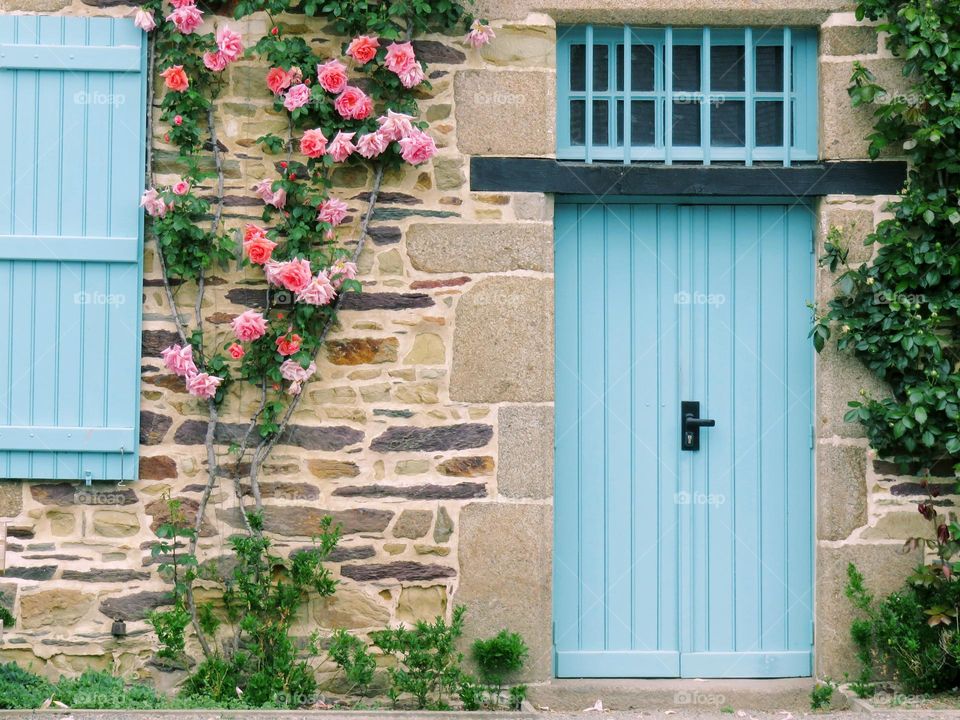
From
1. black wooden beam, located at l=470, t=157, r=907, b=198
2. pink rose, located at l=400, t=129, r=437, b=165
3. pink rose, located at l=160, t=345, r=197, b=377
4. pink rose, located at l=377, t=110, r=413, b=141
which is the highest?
pink rose, located at l=377, t=110, r=413, b=141

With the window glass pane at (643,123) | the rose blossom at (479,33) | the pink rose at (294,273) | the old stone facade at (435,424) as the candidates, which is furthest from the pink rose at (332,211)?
the window glass pane at (643,123)

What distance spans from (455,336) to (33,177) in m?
2.05

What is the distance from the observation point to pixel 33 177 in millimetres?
5086

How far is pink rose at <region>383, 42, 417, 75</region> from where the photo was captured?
197 inches

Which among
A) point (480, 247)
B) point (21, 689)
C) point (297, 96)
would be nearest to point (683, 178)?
point (480, 247)

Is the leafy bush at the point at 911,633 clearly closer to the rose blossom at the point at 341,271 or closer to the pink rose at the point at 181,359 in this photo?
the rose blossom at the point at 341,271

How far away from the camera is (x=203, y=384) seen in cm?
499

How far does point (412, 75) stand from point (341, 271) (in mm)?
937

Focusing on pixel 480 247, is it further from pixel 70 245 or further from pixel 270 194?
pixel 70 245

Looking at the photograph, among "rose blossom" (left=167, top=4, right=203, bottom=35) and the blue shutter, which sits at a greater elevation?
"rose blossom" (left=167, top=4, right=203, bottom=35)

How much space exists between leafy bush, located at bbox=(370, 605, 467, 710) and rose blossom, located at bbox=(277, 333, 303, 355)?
4.36 ft

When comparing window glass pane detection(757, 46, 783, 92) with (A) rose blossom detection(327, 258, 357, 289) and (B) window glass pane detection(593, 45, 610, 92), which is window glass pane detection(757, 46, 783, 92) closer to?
(B) window glass pane detection(593, 45, 610, 92)

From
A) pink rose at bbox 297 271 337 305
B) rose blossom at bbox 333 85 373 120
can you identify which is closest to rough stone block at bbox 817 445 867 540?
pink rose at bbox 297 271 337 305

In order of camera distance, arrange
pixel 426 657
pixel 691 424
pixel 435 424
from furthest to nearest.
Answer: pixel 691 424
pixel 435 424
pixel 426 657
